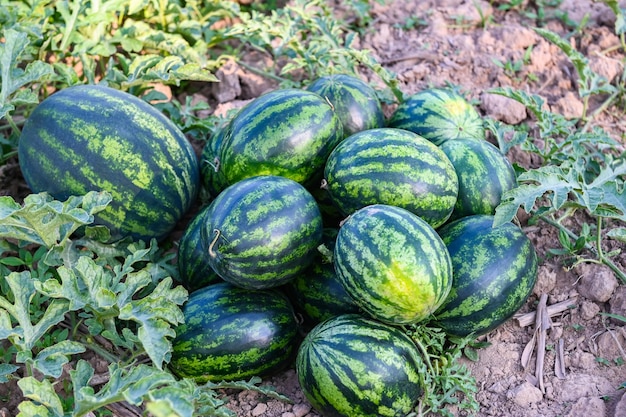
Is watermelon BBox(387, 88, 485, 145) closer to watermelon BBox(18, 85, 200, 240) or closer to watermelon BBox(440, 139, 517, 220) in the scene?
watermelon BBox(440, 139, 517, 220)

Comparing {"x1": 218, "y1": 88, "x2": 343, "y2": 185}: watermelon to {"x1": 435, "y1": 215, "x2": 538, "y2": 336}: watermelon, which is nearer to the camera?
{"x1": 435, "y1": 215, "x2": 538, "y2": 336}: watermelon

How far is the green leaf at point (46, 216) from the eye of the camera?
2.78 metres

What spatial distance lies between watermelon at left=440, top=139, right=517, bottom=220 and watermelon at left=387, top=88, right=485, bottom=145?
239 mm

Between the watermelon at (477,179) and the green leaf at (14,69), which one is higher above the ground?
the green leaf at (14,69)

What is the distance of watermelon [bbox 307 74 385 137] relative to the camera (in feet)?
11.4

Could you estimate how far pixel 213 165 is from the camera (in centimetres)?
342

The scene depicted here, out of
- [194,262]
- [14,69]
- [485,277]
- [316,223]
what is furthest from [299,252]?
[14,69]

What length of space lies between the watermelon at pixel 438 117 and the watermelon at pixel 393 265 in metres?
0.90

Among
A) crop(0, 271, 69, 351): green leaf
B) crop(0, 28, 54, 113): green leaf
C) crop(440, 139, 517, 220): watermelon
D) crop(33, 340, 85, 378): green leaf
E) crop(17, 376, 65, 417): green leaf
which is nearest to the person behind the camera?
crop(17, 376, 65, 417): green leaf

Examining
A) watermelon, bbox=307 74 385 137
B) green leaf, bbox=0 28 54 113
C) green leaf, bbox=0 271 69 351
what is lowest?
green leaf, bbox=0 271 69 351

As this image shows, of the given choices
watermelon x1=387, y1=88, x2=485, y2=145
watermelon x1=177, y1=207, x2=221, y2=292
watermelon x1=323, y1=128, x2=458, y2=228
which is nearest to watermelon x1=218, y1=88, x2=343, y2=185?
watermelon x1=323, y1=128, x2=458, y2=228

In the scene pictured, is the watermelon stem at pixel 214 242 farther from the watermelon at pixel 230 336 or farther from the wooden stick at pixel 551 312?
the wooden stick at pixel 551 312

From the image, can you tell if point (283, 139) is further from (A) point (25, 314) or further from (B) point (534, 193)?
(A) point (25, 314)

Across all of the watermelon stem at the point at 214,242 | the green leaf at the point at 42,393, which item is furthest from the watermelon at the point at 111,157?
the green leaf at the point at 42,393
